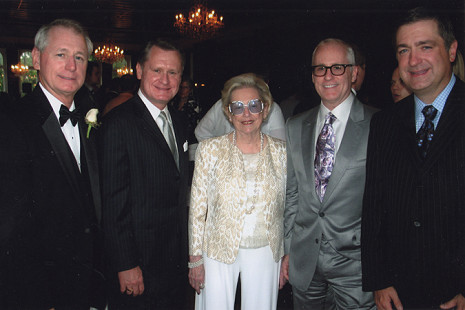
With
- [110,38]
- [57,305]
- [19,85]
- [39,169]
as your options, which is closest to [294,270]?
[57,305]

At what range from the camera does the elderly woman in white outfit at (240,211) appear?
2.40 m

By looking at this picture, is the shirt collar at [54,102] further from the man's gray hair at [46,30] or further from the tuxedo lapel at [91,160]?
the man's gray hair at [46,30]

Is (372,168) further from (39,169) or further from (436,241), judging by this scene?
(39,169)

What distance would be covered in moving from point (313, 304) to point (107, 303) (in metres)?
1.39

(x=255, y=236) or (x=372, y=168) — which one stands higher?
(x=372, y=168)

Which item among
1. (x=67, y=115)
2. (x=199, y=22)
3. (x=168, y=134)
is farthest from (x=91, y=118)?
(x=199, y=22)

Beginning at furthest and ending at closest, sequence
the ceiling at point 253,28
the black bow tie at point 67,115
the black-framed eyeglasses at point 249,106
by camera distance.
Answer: the ceiling at point 253,28 → the black-framed eyeglasses at point 249,106 → the black bow tie at point 67,115

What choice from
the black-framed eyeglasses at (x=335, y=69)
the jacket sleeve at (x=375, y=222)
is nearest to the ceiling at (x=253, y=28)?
the black-framed eyeglasses at (x=335, y=69)

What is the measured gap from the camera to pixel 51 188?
189 centimetres

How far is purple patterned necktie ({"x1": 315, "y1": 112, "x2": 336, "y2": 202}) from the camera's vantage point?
7.59 ft

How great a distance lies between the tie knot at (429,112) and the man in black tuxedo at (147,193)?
5.11ft

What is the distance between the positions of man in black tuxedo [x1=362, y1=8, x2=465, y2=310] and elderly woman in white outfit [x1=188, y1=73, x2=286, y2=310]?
632 mm

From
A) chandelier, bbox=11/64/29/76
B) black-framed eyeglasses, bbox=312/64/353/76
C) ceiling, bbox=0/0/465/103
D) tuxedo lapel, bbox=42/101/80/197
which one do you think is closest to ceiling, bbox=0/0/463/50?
ceiling, bbox=0/0/465/103

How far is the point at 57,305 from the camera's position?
1.96m
